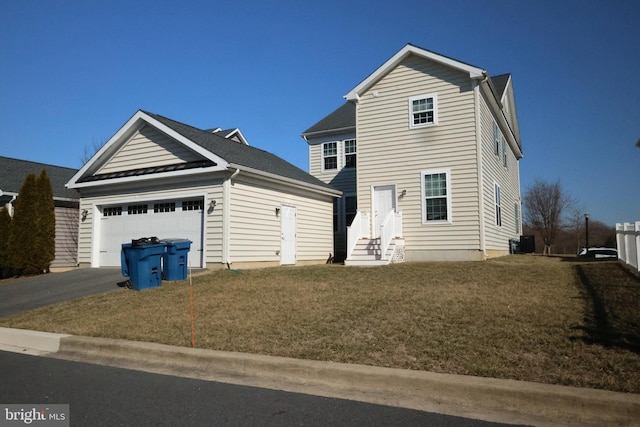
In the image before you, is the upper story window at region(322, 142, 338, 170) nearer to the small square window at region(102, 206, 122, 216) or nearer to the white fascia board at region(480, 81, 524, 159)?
the white fascia board at region(480, 81, 524, 159)

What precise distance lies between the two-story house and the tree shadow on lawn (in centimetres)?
505

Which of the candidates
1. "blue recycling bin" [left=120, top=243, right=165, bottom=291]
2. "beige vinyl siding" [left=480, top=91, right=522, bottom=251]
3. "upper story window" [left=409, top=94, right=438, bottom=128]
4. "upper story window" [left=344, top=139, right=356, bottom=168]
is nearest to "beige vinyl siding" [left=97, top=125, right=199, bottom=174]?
"blue recycling bin" [left=120, top=243, right=165, bottom=291]

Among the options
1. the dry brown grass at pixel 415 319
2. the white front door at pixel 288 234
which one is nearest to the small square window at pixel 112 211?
the white front door at pixel 288 234

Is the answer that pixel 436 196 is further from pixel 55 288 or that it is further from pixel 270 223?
pixel 55 288

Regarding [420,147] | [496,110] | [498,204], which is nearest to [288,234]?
[420,147]

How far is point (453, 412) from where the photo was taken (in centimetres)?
412

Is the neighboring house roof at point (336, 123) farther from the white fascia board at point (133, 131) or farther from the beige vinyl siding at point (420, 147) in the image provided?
the white fascia board at point (133, 131)

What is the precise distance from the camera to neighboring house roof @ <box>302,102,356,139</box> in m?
21.7

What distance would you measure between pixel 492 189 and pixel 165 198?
1137cm

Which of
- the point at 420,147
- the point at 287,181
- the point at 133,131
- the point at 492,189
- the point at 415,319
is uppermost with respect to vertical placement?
the point at 133,131

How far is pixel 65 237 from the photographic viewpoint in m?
19.0

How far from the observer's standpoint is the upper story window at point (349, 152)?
21.6 meters

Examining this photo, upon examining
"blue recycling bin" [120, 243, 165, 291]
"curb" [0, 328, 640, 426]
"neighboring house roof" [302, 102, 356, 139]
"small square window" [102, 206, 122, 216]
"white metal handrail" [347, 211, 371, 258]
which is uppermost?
"neighboring house roof" [302, 102, 356, 139]

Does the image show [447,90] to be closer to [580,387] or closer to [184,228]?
[184,228]
